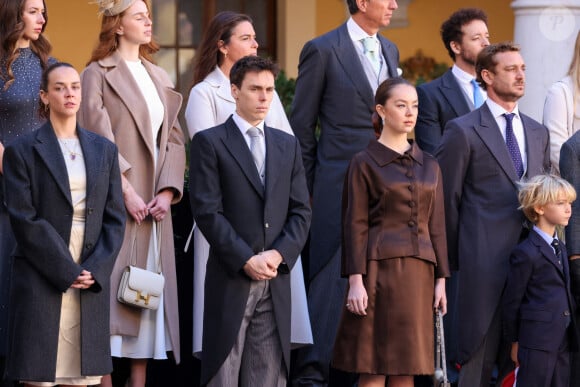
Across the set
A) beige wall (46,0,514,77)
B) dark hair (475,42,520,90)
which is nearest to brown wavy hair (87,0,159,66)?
dark hair (475,42,520,90)

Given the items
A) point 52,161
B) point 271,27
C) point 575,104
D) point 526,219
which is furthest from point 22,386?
point 271,27

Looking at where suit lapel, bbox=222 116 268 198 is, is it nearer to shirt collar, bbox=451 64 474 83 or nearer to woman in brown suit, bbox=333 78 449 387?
woman in brown suit, bbox=333 78 449 387

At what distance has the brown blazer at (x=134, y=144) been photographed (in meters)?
7.38

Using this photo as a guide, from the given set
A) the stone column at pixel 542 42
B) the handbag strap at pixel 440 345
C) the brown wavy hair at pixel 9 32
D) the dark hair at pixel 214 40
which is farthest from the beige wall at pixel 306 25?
the handbag strap at pixel 440 345

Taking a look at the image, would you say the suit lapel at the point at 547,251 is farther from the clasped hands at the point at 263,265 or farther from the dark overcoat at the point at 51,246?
the dark overcoat at the point at 51,246

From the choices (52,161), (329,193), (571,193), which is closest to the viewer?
(52,161)

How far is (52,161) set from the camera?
657 centimetres

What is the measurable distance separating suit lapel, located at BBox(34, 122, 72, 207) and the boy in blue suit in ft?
7.31

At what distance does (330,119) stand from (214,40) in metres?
0.75

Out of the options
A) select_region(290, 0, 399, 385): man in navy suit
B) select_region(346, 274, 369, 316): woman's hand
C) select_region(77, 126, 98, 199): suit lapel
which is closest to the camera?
select_region(77, 126, 98, 199): suit lapel

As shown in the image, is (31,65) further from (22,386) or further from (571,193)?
(571,193)

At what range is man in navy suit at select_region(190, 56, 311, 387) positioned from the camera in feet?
22.0

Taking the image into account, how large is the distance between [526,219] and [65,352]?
241 cm

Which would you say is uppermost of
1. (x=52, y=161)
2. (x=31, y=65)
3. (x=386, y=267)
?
(x=31, y=65)
